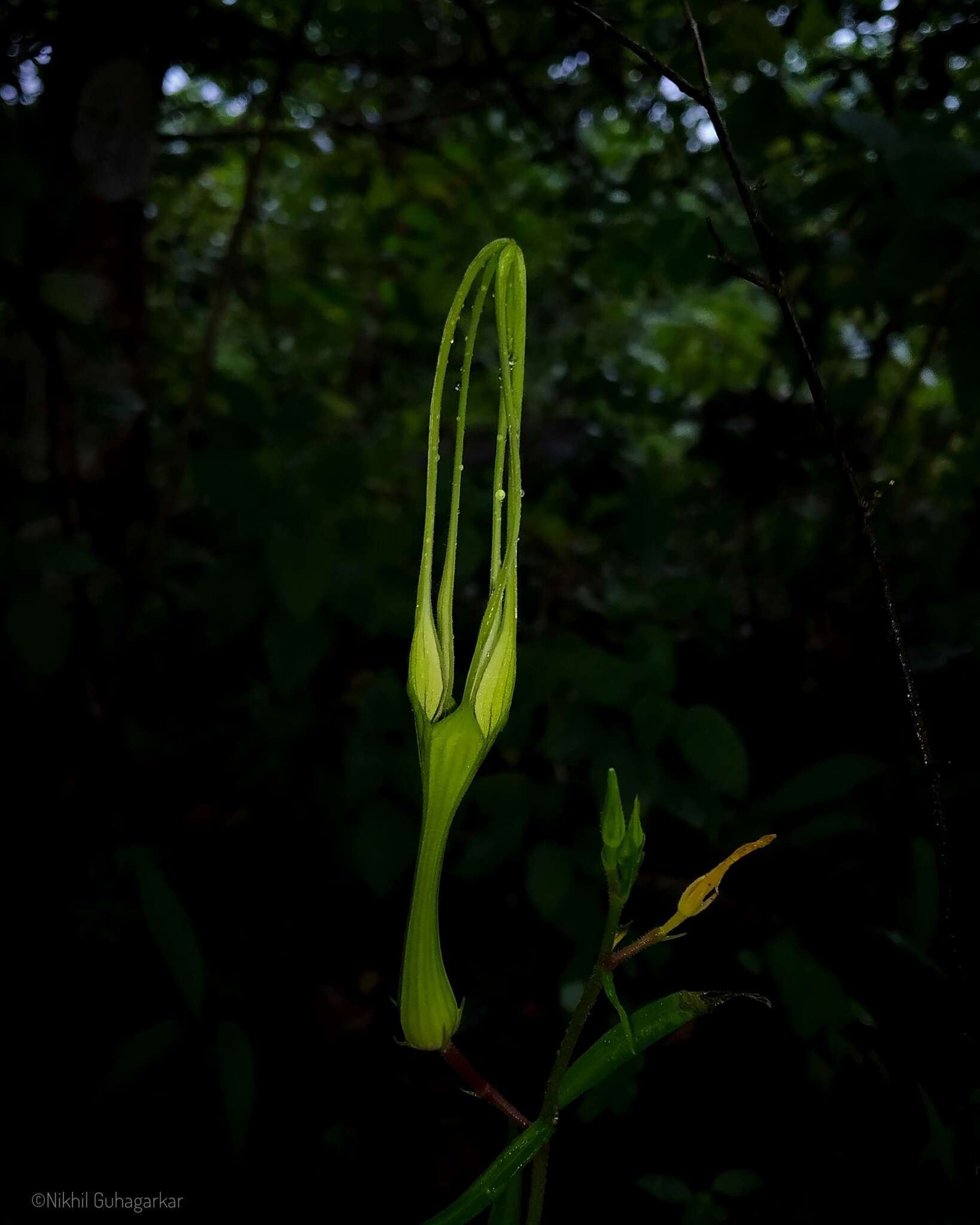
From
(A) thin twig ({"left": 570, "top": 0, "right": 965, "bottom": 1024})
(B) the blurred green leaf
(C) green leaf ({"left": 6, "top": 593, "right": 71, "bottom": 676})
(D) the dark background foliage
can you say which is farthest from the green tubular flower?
(C) green leaf ({"left": 6, "top": 593, "right": 71, "bottom": 676})

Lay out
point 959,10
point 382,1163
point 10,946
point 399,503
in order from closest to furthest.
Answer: point 382,1163, point 10,946, point 959,10, point 399,503

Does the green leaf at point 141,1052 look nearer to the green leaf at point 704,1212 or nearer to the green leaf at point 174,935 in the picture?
the green leaf at point 174,935

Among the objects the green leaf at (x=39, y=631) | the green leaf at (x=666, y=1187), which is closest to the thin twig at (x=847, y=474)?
the green leaf at (x=666, y=1187)

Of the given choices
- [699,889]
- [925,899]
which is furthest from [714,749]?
[699,889]

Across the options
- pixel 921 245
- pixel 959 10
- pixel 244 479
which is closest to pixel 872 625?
pixel 921 245

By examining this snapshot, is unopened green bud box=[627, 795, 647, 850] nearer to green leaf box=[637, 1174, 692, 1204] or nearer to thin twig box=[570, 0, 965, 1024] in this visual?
thin twig box=[570, 0, 965, 1024]

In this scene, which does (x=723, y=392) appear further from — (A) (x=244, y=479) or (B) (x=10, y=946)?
(B) (x=10, y=946)

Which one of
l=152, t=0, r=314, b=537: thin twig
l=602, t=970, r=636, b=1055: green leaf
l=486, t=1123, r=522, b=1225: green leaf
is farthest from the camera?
l=152, t=0, r=314, b=537: thin twig

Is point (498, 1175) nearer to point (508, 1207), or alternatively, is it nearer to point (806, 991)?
point (508, 1207)
